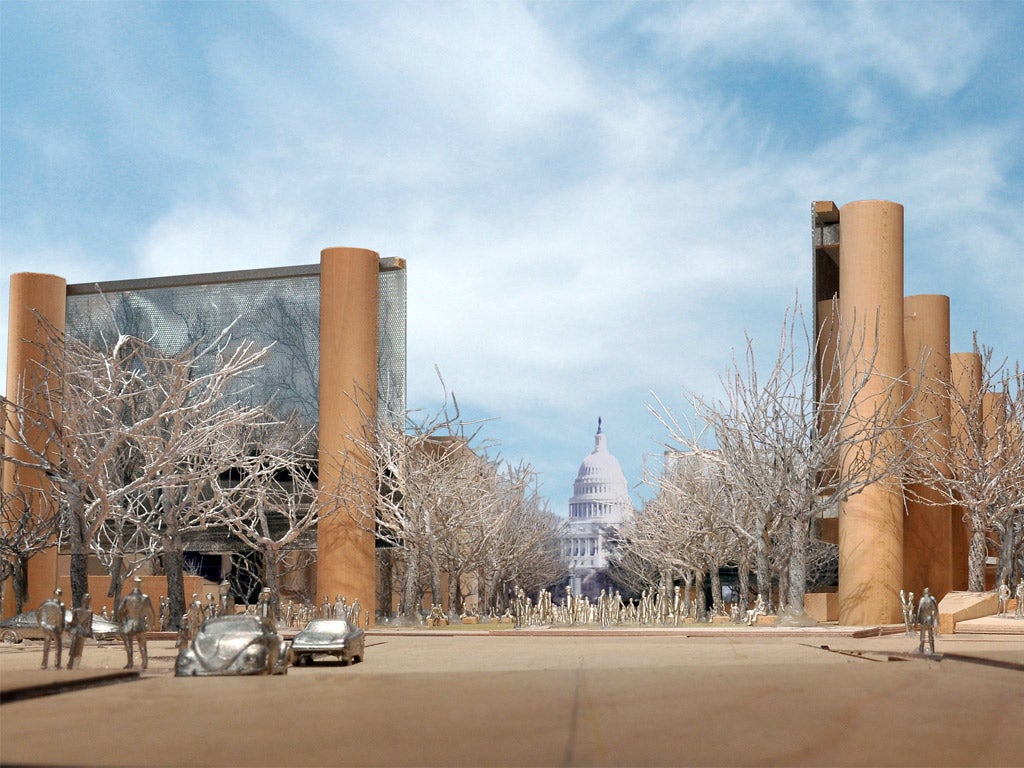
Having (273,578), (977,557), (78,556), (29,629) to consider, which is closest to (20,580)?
(273,578)

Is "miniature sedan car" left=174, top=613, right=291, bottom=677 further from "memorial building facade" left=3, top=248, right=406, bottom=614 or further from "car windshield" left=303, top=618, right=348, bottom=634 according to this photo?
"memorial building facade" left=3, top=248, right=406, bottom=614

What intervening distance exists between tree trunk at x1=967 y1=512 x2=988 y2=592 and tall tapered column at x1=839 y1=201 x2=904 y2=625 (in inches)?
100

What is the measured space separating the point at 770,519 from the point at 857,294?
1035 centimetres

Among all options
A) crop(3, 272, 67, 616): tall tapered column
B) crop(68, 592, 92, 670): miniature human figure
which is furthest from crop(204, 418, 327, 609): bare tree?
crop(68, 592, 92, 670): miniature human figure

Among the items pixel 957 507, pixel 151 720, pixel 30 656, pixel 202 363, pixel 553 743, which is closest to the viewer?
pixel 553 743

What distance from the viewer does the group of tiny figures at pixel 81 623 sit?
69.3 feet

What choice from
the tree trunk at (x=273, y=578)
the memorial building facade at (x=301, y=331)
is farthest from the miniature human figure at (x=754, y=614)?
the tree trunk at (x=273, y=578)

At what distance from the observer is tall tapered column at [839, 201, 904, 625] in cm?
4700

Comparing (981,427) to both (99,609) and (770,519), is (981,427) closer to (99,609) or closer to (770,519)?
(770,519)

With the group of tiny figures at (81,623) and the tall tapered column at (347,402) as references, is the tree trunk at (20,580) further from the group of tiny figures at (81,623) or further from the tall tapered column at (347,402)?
the group of tiny figures at (81,623)

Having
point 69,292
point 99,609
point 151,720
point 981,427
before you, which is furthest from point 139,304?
point 151,720

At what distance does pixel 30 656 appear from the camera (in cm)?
2712

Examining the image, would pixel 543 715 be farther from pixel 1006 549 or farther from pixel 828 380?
pixel 1006 549

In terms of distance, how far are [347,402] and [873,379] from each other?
19.8 metres
